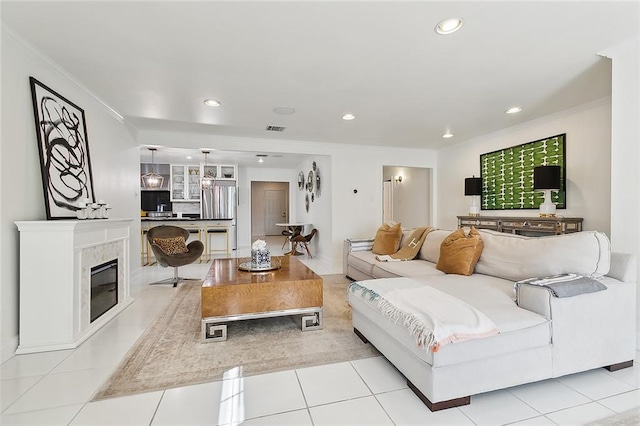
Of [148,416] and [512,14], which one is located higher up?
[512,14]

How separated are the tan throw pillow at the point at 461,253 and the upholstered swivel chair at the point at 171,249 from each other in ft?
11.2

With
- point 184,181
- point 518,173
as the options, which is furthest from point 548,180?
point 184,181

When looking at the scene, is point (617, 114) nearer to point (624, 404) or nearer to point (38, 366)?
point (624, 404)

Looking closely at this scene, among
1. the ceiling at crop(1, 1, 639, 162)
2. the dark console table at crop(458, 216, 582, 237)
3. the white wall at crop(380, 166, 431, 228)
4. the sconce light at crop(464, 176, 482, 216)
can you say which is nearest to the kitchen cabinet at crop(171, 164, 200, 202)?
the ceiling at crop(1, 1, 639, 162)

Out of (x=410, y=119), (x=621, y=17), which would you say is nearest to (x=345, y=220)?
(x=410, y=119)

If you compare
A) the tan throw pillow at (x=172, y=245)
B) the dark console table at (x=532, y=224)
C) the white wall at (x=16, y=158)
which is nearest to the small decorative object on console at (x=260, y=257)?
the white wall at (x=16, y=158)

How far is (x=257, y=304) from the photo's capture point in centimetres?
246

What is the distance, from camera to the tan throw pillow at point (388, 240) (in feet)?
13.4

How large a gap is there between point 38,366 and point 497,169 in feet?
19.5

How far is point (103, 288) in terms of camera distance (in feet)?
9.41

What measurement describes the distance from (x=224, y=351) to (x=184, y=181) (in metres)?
6.78

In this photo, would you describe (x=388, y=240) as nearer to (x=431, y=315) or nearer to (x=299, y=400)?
(x=431, y=315)

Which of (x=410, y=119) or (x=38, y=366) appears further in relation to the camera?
(x=410, y=119)

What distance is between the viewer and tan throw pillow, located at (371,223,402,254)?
4094mm
